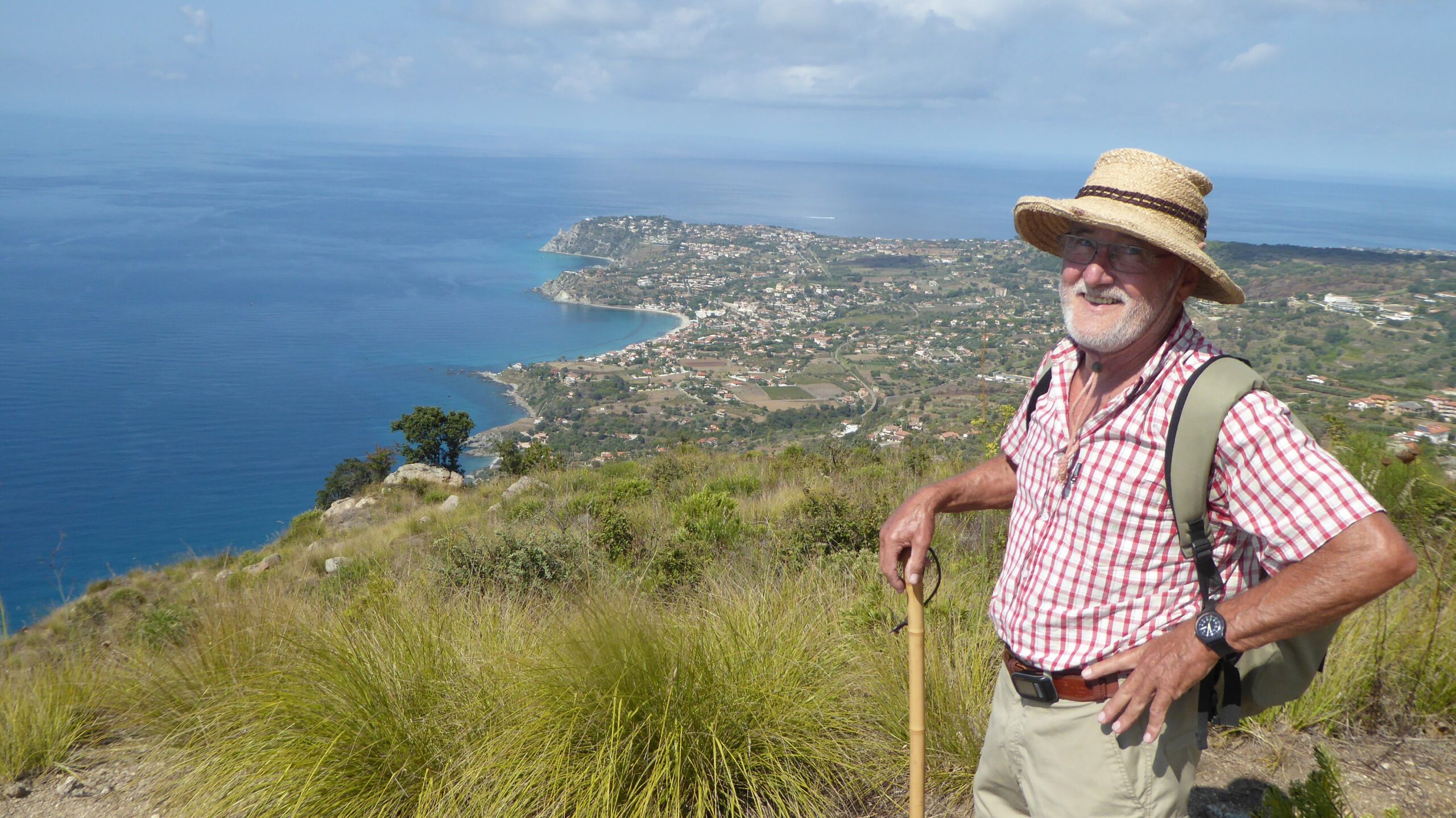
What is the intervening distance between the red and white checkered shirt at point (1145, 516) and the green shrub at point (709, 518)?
349cm

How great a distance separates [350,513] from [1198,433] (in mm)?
13369

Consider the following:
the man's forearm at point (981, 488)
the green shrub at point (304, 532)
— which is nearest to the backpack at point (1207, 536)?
the man's forearm at point (981, 488)

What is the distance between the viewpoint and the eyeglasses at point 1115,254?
1430 mm

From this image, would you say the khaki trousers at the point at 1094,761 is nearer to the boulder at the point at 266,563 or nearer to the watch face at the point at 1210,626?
the watch face at the point at 1210,626

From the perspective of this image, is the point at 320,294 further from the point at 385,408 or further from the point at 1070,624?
the point at 1070,624

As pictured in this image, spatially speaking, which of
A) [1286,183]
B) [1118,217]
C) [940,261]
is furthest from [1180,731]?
[1286,183]

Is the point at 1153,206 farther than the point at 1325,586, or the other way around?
the point at 1153,206

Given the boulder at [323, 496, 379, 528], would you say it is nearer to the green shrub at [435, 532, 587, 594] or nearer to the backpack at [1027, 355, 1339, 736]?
the green shrub at [435, 532, 587, 594]

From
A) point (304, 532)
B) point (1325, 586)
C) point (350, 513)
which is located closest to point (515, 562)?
point (1325, 586)

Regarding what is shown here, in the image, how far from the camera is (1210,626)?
1190 millimetres

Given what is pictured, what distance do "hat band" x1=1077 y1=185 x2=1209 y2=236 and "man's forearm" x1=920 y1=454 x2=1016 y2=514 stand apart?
630 mm

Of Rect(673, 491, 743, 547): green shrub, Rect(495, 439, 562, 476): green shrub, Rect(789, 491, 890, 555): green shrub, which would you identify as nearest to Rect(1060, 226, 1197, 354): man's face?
Rect(789, 491, 890, 555): green shrub

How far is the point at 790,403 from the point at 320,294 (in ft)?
145

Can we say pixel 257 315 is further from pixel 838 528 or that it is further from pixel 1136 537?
pixel 1136 537
